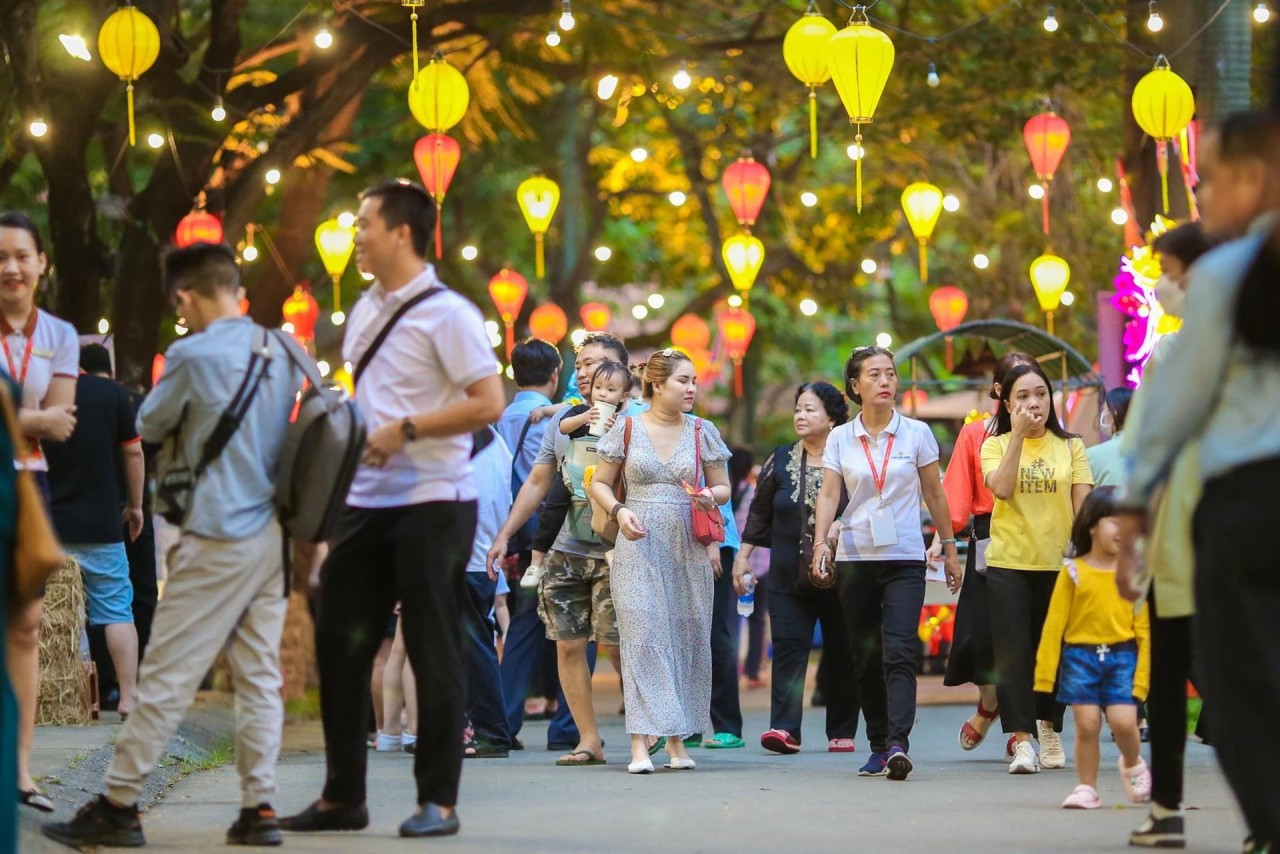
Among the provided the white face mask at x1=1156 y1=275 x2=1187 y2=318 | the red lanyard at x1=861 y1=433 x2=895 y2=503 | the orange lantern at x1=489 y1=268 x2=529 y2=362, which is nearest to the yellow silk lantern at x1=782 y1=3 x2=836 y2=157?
the red lanyard at x1=861 y1=433 x2=895 y2=503

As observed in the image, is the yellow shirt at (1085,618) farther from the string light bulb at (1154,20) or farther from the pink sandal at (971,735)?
the string light bulb at (1154,20)

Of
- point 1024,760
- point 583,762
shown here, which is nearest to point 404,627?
point 583,762

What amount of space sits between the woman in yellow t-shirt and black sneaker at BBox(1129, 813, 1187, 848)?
2.57 meters

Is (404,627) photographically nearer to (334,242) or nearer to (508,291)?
(334,242)

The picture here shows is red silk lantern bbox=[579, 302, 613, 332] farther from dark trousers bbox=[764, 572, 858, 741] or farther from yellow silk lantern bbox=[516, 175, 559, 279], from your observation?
dark trousers bbox=[764, 572, 858, 741]

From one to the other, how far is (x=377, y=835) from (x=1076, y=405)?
10221 mm

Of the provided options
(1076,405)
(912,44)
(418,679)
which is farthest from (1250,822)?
(912,44)

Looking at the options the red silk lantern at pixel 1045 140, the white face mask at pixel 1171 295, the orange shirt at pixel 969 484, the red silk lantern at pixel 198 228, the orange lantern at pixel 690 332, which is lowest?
the orange shirt at pixel 969 484

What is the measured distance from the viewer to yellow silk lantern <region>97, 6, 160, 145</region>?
12.7 m

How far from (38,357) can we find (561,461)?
372 centimetres

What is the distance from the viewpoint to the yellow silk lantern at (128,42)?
1272 cm

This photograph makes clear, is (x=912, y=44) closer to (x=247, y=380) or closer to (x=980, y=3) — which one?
(x=980, y=3)

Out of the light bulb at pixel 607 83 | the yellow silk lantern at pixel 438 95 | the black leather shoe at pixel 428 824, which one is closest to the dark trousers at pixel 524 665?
the yellow silk lantern at pixel 438 95

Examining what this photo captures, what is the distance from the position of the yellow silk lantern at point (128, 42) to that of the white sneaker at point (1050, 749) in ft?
22.5
